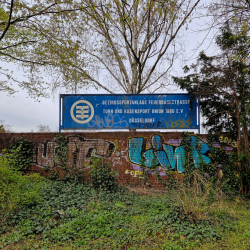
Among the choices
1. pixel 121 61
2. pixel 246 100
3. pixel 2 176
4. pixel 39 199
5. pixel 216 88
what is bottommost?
pixel 39 199

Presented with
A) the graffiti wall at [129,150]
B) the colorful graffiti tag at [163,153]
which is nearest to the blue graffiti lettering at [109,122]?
the graffiti wall at [129,150]

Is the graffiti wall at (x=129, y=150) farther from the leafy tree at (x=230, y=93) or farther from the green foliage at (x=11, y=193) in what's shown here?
the green foliage at (x=11, y=193)

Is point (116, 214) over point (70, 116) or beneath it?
beneath

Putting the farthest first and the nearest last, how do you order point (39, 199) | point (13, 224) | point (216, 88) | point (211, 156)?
point (211, 156) < point (216, 88) < point (39, 199) < point (13, 224)

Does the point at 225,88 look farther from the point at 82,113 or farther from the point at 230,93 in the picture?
the point at 82,113

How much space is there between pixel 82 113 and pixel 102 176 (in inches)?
117

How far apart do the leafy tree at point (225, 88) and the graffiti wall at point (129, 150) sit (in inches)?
32.4

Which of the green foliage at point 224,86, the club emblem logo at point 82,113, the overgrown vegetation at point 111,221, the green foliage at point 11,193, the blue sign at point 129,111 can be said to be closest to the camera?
the overgrown vegetation at point 111,221

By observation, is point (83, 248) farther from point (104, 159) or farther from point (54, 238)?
point (104, 159)

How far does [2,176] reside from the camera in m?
4.77

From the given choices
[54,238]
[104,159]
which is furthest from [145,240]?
[104,159]

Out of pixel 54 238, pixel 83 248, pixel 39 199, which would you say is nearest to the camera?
pixel 83 248

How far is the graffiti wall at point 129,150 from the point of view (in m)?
8.02

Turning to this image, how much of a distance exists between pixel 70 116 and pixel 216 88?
5.73 metres
